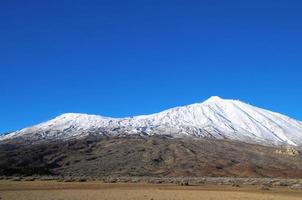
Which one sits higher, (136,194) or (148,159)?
(148,159)

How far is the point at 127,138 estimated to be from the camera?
187125 millimetres

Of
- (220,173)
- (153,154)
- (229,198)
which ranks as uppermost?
(153,154)

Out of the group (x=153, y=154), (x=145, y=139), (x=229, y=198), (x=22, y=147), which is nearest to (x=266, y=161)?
(x=153, y=154)

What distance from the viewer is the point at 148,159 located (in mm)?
150875

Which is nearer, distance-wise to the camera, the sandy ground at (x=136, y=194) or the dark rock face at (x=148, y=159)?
the sandy ground at (x=136, y=194)

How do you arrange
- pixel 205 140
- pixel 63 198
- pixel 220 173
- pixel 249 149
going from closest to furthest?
pixel 63 198 → pixel 220 173 → pixel 249 149 → pixel 205 140

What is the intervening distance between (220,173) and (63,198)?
8728 centimetres

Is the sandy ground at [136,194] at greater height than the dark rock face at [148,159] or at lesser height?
lesser

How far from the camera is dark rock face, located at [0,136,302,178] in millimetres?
128625

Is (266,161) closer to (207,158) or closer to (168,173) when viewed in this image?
(207,158)

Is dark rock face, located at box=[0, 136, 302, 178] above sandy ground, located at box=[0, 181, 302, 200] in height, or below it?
above

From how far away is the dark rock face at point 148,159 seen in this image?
12862 cm

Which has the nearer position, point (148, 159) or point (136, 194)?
point (136, 194)

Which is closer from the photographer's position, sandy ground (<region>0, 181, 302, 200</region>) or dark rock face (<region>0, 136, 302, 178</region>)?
sandy ground (<region>0, 181, 302, 200</region>)
